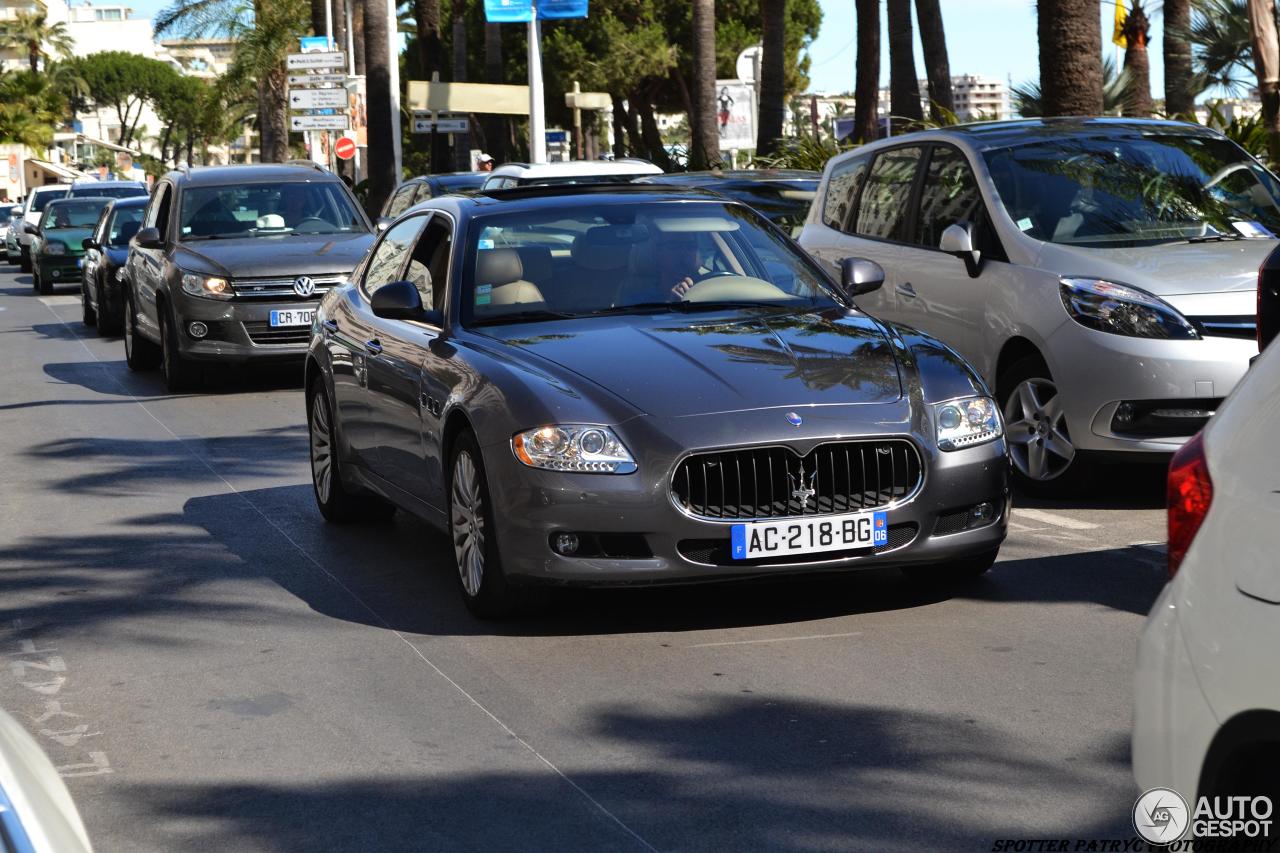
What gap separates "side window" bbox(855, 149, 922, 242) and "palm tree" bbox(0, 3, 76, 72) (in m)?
114

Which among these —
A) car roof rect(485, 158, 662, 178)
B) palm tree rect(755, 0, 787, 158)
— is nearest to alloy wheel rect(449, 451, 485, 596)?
car roof rect(485, 158, 662, 178)

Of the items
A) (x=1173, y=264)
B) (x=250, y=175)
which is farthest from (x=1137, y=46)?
(x=1173, y=264)

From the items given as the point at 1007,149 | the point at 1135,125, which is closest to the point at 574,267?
the point at 1007,149

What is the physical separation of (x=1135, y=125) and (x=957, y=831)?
691cm

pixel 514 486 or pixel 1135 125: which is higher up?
pixel 1135 125

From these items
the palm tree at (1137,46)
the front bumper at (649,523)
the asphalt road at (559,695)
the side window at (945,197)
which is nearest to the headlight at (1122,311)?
the asphalt road at (559,695)

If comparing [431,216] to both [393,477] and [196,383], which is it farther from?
[196,383]

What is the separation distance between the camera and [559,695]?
5.94 metres

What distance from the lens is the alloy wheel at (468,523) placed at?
6957 mm

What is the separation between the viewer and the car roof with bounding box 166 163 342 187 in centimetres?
1744

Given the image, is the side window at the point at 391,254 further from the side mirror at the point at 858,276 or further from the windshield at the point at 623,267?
the side mirror at the point at 858,276

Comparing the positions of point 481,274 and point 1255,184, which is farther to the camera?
point 1255,184

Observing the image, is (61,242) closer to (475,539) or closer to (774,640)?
(475,539)

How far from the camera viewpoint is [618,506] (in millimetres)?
6457
